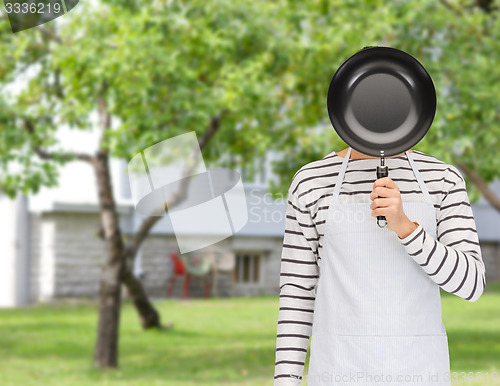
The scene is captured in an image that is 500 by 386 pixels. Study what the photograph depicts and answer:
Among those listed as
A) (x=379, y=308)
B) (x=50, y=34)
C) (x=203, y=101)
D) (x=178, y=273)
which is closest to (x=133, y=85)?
(x=203, y=101)

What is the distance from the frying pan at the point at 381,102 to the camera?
165cm

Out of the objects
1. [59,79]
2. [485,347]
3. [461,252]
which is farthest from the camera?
[485,347]

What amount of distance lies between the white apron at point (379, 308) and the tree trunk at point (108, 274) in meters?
6.54

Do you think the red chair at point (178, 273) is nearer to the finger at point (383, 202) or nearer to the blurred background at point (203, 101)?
the blurred background at point (203, 101)

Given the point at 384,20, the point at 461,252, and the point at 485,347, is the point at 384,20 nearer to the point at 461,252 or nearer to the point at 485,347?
the point at 485,347

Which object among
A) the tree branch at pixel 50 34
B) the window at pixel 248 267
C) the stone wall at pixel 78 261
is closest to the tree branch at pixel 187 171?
the tree branch at pixel 50 34

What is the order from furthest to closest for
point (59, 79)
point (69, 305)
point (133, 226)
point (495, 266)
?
1. point (495, 266)
2. point (133, 226)
3. point (69, 305)
4. point (59, 79)

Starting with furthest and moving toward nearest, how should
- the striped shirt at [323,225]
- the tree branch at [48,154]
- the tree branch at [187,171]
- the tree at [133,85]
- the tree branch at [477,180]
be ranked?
the tree branch at [187,171] < the tree branch at [48,154] < the tree branch at [477,180] < the tree at [133,85] < the striped shirt at [323,225]

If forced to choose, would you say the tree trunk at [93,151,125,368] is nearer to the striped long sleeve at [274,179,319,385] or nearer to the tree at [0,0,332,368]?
the tree at [0,0,332,368]

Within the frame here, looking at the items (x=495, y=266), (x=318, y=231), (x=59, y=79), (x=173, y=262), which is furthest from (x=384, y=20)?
(x=495, y=266)

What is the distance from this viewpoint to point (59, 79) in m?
8.79

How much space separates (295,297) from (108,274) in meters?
6.50

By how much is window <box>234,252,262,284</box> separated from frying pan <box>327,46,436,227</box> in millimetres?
16056

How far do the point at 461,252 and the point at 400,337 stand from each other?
0.75 feet
